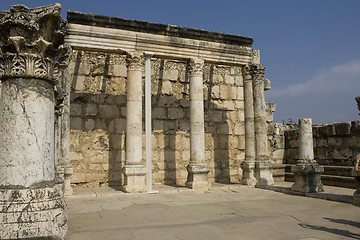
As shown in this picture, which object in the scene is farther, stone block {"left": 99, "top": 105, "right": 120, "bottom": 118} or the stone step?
stone block {"left": 99, "top": 105, "right": 120, "bottom": 118}

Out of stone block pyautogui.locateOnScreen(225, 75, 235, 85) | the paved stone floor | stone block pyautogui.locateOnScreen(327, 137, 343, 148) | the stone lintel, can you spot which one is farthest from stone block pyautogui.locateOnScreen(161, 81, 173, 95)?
stone block pyautogui.locateOnScreen(327, 137, 343, 148)

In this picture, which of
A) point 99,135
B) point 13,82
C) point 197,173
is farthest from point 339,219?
point 99,135

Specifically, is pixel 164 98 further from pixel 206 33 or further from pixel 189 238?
pixel 189 238

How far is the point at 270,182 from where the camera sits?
11492 mm

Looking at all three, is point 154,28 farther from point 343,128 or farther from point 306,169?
point 343,128

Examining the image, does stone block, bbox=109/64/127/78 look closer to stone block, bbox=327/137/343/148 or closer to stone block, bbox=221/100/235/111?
stone block, bbox=221/100/235/111

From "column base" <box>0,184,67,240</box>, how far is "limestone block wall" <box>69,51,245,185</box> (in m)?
7.51

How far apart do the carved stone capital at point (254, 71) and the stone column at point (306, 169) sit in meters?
2.98

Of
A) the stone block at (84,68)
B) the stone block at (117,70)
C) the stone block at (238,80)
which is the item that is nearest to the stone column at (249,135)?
the stone block at (238,80)

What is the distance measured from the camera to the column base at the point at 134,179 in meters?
9.70

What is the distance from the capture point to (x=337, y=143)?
40.1 ft

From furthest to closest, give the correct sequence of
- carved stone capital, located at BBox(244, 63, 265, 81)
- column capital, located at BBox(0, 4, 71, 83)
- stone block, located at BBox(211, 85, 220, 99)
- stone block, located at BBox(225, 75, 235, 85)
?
stone block, located at BBox(225, 75, 235, 85)
stone block, located at BBox(211, 85, 220, 99)
carved stone capital, located at BBox(244, 63, 265, 81)
column capital, located at BBox(0, 4, 71, 83)

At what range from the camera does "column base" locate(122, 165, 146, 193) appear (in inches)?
382

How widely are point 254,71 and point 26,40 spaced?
9276mm
